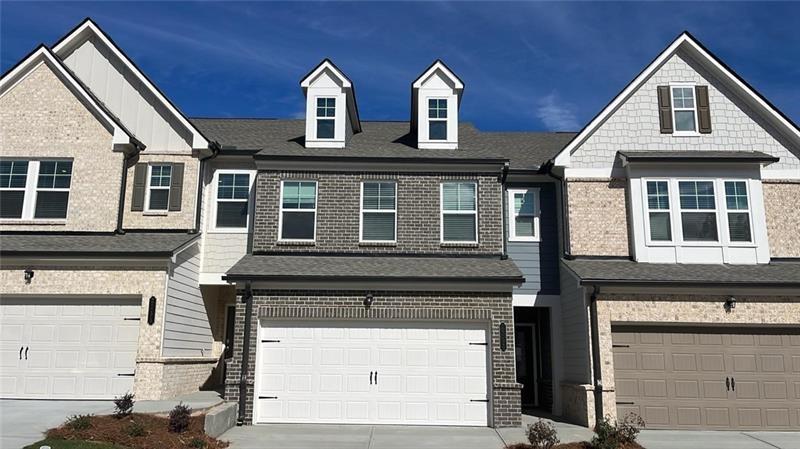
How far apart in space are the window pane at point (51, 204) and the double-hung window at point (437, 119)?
10.0 m

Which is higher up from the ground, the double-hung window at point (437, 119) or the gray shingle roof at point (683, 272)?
the double-hung window at point (437, 119)

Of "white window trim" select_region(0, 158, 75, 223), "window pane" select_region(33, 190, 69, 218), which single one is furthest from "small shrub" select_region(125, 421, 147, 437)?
"window pane" select_region(33, 190, 69, 218)

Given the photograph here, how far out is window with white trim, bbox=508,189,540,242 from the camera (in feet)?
55.6

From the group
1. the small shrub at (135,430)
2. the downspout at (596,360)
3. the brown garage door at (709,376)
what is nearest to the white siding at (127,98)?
the small shrub at (135,430)

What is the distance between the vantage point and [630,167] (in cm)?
1591

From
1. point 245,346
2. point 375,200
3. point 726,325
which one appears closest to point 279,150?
point 375,200

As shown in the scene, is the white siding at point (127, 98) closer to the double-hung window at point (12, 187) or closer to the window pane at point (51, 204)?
the window pane at point (51, 204)

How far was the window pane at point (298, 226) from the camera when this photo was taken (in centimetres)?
1581

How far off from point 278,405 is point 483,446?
5.03m

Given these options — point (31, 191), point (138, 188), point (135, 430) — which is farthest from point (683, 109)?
point (31, 191)

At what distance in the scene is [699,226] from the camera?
15.5 m

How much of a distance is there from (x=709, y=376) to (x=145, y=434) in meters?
12.4

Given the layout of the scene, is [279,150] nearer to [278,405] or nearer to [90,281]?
[90,281]

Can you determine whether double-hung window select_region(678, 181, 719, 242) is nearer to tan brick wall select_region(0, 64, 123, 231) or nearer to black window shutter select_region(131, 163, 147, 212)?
black window shutter select_region(131, 163, 147, 212)
